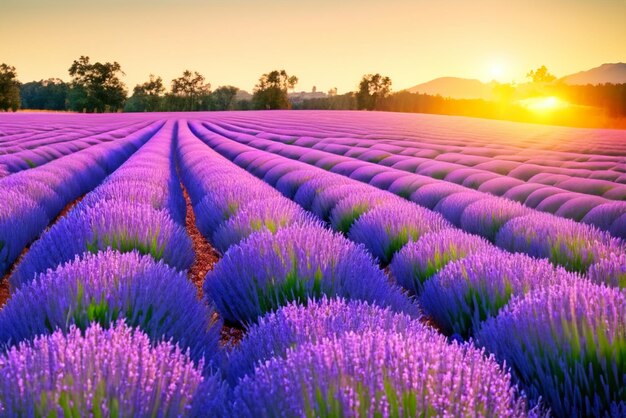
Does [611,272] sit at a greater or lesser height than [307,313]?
lesser

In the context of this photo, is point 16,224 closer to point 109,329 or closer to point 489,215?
point 109,329

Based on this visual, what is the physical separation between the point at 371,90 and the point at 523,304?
72128 mm

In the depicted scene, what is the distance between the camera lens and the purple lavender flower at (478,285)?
2377 millimetres

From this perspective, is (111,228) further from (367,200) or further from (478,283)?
(367,200)

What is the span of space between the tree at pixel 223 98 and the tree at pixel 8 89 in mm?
25721

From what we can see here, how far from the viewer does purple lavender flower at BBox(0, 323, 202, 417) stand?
3.63 feet

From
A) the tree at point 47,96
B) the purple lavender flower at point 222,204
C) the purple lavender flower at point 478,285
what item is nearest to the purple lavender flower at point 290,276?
the purple lavender flower at point 478,285

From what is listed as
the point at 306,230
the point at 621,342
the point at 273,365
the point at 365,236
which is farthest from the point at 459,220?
the point at 273,365

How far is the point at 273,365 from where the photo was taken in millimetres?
1306

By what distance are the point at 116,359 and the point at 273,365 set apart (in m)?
0.36

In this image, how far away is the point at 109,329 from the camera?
1498mm

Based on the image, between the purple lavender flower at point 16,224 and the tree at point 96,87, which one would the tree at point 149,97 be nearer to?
the tree at point 96,87

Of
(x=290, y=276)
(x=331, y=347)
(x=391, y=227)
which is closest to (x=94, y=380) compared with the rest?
(x=331, y=347)

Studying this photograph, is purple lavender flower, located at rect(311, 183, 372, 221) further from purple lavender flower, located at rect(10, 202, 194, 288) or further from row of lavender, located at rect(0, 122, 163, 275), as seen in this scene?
row of lavender, located at rect(0, 122, 163, 275)
